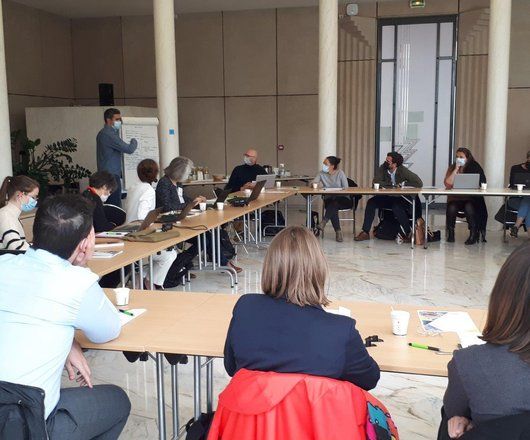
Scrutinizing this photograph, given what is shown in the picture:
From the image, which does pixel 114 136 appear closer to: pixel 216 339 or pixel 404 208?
pixel 404 208

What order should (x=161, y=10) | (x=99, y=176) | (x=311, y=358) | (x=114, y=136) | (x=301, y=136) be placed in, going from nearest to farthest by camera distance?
(x=311, y=358) < (x=99, y=176) < (x=114, y=136) < (x=161, y=10) < (x=301, y=136)

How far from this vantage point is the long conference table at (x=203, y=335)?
2.19 m

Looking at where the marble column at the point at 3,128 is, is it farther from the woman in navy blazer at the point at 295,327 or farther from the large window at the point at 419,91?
the woman in navy blazer at the point at 295,327

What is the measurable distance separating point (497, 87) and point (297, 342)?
855 cm

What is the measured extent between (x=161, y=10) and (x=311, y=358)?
868cm

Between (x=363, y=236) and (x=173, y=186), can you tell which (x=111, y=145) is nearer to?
(x=173, y=186)

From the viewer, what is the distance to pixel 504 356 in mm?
1563

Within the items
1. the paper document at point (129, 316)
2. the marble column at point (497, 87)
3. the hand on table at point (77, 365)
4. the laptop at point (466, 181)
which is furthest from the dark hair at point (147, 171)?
the marble column at point (497, 87)

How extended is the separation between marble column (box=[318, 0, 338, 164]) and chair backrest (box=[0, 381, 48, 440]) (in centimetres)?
853

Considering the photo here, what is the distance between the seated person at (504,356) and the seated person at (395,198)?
6570 mm

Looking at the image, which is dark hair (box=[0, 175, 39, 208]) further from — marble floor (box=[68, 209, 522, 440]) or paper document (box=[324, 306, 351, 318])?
paper document (box=[324, 306, 351, 318])

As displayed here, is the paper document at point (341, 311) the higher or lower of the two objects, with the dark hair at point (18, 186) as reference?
lower

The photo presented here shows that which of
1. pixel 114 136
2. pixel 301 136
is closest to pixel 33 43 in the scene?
pixel 114 136

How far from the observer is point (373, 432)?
5.87 feet
